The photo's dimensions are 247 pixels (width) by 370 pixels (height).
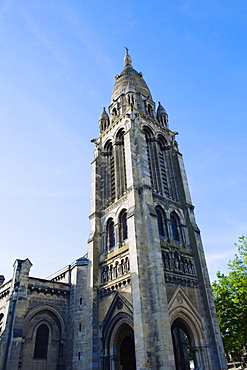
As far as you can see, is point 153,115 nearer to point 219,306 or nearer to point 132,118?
point 132,118

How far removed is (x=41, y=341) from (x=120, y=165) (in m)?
16.1

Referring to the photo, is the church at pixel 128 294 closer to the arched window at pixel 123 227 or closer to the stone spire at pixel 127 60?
the arched window at pixel 123 227

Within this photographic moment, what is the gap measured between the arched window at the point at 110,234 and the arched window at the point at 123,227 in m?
1.30

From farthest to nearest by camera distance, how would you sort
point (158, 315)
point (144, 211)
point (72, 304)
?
point (72, 304) < point (144, 211) < point (158, 315)

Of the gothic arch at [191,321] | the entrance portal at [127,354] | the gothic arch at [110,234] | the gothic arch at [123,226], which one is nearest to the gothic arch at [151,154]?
the gothic arch at [123,226]

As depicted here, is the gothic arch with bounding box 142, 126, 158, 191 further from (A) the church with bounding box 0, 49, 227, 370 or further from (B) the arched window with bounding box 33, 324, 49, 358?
(B) the arched window with bounding box 33, 324, 49, 358

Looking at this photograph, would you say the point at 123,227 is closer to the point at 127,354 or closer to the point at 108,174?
the point at 108,174

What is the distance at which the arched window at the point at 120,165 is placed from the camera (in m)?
26.1

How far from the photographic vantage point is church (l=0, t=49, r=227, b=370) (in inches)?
720

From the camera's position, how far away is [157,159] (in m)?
28.0

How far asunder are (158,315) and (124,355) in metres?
7.04

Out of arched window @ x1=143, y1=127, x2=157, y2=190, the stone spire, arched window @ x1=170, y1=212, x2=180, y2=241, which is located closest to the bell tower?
arched window @ x1=170, y1=212, x2=180, y2=241

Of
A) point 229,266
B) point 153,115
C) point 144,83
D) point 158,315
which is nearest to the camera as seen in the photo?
point 158,315

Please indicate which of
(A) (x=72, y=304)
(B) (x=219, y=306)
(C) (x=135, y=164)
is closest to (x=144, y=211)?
(C) (x=135, y=164)
